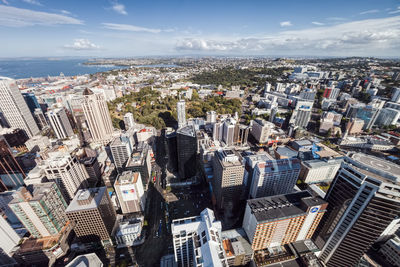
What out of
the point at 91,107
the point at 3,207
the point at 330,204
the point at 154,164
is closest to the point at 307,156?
the point at 330,204

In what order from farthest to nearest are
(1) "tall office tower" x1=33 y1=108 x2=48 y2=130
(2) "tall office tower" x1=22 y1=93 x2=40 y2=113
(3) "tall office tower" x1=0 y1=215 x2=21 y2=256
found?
(2) "tall office tower" x1=22 y1=93 x2=40 y2=113 < (1) "tall office tower" x1=33 y1=108 x2=48 y2=130 < (3) "tall office tower" x1=0 y1=215 x2=21 y2=256

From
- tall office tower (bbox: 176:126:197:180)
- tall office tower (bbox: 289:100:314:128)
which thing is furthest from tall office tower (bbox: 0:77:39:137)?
tall office tower (bbox: 289:100:314:128)

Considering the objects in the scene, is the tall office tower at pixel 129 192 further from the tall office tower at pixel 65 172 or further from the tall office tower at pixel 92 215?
the tall office tower at pixel 65 172

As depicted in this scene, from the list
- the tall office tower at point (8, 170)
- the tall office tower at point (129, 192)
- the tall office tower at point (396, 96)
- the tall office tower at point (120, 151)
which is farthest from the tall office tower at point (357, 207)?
the tall office tower at point (396, 96)

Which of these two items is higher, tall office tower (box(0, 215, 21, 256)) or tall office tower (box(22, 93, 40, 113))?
tall office tower (box(22, 93, 40, 113))

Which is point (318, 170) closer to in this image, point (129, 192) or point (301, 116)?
point (301, 116)

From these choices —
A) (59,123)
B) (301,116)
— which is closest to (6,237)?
(59,123)

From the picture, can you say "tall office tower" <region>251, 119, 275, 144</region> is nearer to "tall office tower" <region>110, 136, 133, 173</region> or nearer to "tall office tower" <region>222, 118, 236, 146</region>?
"tall office tower" <region>222, 118, 236, 146</region>
